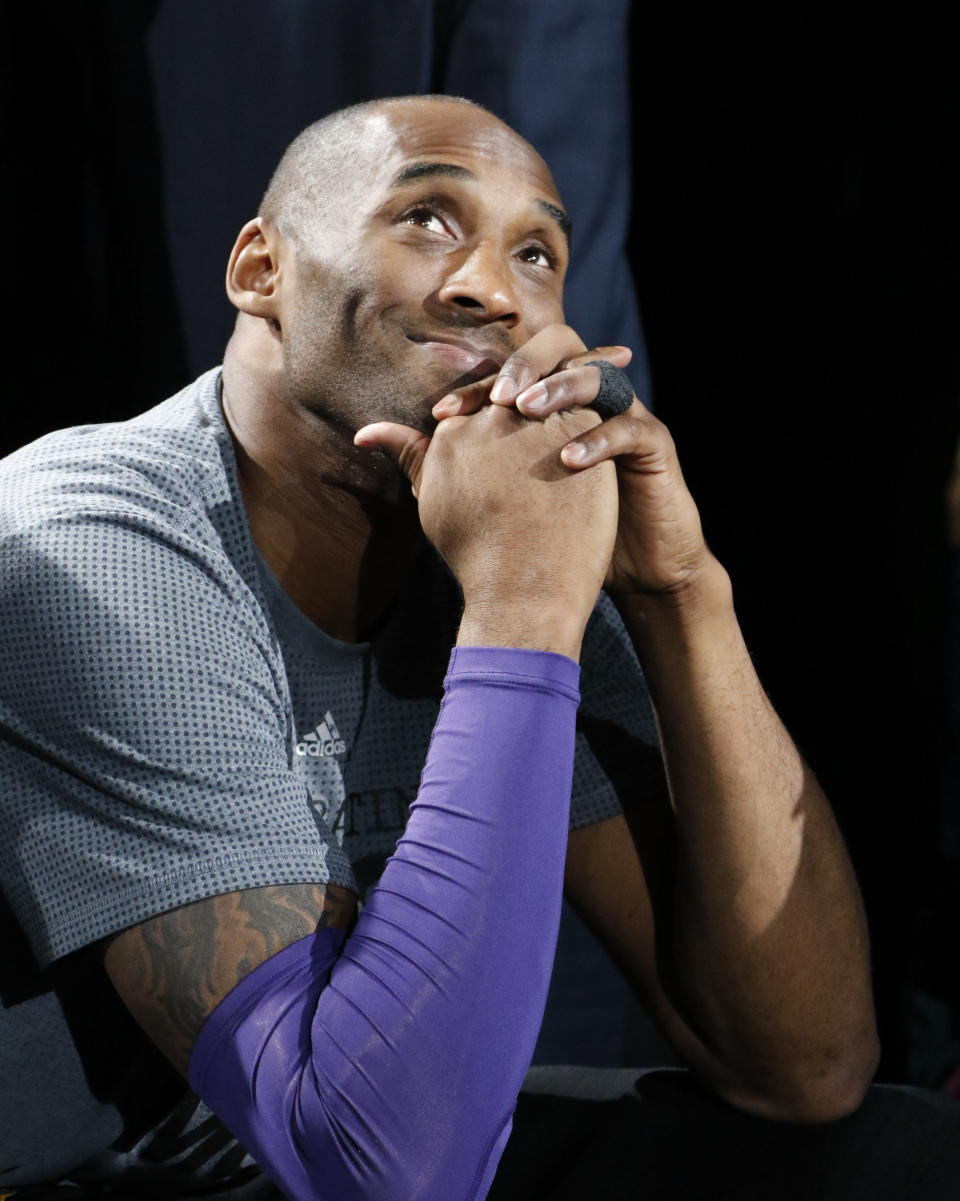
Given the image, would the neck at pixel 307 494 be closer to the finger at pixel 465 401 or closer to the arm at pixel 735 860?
the finger at pixel 465 401

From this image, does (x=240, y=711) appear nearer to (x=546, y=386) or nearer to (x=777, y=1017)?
(x=546, y=386)

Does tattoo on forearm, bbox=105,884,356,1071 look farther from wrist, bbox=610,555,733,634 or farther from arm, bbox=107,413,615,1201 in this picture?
wrist, bbox=610,555,733,634

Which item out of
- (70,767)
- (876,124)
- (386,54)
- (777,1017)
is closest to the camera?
(70,767)

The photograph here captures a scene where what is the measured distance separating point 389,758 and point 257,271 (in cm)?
46

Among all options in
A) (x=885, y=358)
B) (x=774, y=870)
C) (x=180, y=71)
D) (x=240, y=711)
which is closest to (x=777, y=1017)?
(x=774, y=870)

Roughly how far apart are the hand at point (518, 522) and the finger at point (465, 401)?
13mm

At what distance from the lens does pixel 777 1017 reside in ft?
3.65

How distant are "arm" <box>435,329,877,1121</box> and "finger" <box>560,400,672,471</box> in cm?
1

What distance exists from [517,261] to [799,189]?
2.50ft

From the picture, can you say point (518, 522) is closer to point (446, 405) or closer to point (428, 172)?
point (446, 405)

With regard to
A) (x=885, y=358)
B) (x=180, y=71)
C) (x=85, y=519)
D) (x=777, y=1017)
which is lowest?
(x=777, y=1017)

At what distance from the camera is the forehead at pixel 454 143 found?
1138mm

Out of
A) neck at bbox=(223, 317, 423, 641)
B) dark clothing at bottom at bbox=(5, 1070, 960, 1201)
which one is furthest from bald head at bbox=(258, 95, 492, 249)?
dark clothing at bottom at bbox=(5, 1070, 960, 1201)

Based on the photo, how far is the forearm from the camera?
43.8 inches
